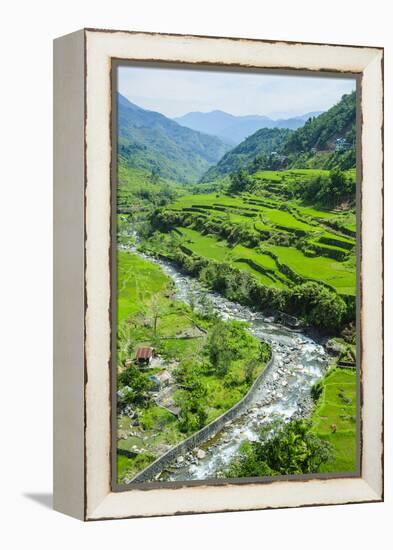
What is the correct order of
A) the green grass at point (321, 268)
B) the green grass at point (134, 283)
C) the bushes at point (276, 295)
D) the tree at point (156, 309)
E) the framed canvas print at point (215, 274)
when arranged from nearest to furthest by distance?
1. the framed canvas print at point (215, 274)
2. the green grass at point (134, 283)
3. the tree at point (156, 309)
4. the bushes at point (276, 295)
5. the green grass at point (321, 268)

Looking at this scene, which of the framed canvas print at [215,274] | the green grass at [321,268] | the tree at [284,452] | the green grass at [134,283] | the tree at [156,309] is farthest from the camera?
the green grass at [321,268]

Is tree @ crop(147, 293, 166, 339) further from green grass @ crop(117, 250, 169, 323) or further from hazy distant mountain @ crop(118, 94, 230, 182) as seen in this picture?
hazy distant mountain @ crop(118, 94, 230, 182)

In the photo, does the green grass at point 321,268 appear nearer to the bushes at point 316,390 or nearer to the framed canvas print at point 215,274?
the framed canvas print at point 215,274

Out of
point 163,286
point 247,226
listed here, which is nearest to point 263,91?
point 247,226

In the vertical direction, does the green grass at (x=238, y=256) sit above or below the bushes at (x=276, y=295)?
above

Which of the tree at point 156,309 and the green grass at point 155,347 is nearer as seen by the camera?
the green grass at point 155,347

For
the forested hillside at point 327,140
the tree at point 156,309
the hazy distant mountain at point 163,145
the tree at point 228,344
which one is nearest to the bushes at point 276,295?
the tree at point 228,344

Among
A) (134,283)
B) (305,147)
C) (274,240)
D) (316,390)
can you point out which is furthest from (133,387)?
(305,147)

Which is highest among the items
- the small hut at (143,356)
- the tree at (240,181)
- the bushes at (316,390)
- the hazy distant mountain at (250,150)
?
the hazy distant mountain at (250,150)
